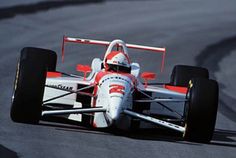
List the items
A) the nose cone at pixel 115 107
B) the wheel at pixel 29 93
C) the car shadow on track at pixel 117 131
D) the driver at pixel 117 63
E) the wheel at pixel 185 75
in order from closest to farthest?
the nose cone at pixel 115 107
the wheel at pixel 29 93
the car shadow on track at pixel 117 131
the driver at pixel 117 63
the wheel at pixel 185 75

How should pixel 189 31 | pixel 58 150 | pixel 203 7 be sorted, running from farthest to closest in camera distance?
pixel 203 7 → pixel 189 31 → pixel 58 150

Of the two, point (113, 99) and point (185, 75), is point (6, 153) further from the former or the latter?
point (185, 75)

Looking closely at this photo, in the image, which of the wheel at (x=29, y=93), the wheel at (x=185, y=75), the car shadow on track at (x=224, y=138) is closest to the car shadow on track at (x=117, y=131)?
the wheel at (x=29, y=93)

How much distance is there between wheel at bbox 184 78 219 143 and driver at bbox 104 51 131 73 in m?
1.62

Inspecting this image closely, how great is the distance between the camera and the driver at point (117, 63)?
591 inches

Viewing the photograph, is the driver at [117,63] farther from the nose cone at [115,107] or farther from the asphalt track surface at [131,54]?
the nose cone at [115,107]

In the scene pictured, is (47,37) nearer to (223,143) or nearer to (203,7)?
(203,7)

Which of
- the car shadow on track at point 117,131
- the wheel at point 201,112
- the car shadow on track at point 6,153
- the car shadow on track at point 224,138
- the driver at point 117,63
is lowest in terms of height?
the car shadow on track at point 224,138

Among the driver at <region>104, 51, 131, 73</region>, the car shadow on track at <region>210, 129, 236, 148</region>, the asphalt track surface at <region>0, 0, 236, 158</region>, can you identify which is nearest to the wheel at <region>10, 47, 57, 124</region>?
the asphalt track surface at <region>0, 0, 236, 158</region>

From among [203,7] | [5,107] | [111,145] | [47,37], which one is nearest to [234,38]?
[203,7]

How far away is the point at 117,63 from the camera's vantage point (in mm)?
15000

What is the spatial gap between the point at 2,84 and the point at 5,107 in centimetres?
277

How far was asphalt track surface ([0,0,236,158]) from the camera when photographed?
1259 cm

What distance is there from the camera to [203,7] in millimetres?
34250
